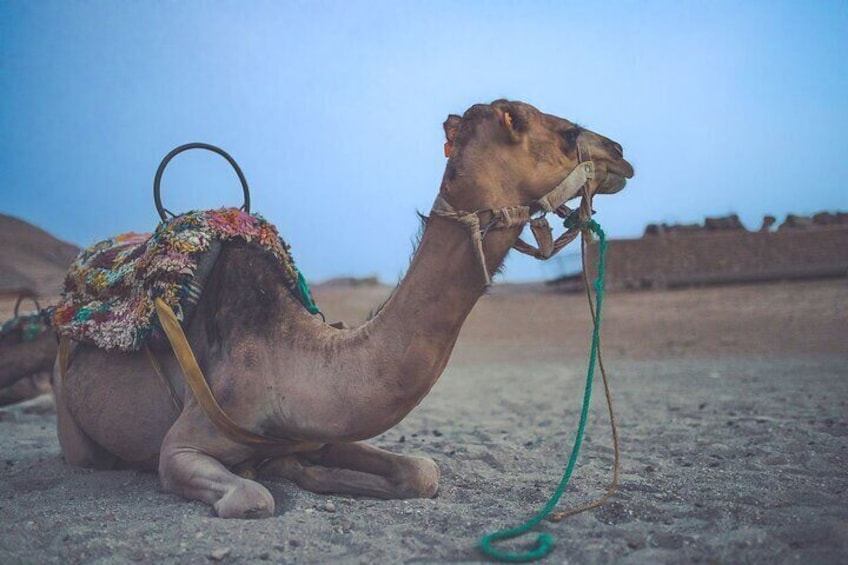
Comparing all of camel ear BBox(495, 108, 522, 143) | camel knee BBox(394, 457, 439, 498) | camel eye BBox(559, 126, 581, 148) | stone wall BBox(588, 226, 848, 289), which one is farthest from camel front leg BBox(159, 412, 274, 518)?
stone wall BBox(588, 226, 848, 289)

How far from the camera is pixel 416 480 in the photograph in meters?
3.76

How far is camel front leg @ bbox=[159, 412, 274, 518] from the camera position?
323cm

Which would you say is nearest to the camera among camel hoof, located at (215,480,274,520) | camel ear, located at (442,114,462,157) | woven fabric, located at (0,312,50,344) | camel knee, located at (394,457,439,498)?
camel hoof, located at (215,480,274,520)

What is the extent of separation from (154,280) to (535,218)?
1.90 m

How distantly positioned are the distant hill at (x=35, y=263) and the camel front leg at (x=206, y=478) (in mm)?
4087

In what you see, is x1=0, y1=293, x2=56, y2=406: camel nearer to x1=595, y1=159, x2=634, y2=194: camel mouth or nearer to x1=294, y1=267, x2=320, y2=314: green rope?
x1=294, y1=267, x2=320, y2=314: green rope

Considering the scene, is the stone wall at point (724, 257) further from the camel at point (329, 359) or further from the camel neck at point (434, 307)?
the camel neck at point (434, 307)

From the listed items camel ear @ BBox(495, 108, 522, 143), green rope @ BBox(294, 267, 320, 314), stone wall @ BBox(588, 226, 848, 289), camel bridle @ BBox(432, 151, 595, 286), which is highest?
stone wall @ BBox(588, 226, 848, 289)

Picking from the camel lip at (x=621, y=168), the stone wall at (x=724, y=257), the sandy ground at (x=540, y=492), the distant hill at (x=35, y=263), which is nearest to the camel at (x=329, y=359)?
the camel lip at (x=621, y=168)

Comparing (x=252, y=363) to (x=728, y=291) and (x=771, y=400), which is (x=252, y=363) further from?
(x=728, y=291)

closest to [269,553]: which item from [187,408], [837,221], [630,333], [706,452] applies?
[187,408]

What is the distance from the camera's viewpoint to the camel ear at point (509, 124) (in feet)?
10.1

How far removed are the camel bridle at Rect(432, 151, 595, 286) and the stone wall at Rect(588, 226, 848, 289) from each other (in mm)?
17152

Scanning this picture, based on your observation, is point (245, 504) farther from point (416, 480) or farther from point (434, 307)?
point (434, 307)
